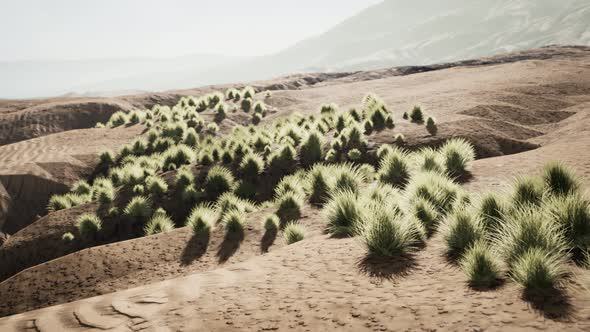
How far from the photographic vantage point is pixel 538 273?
3.43 m

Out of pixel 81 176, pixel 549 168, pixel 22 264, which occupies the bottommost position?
pixel 22 264

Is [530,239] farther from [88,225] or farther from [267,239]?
[88,225]

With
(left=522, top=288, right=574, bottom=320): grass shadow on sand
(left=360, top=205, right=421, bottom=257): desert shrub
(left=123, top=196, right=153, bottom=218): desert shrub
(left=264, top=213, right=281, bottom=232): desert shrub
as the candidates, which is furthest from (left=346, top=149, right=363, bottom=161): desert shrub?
(left=522, top=288, right=574, bottom=320): grass shadow on sand

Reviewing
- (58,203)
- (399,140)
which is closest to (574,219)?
(399,140)

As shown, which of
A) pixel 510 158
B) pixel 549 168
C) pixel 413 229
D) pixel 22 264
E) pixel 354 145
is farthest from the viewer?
pixel 354 145

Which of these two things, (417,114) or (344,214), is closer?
(344,214)

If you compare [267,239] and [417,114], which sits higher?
[417,114]

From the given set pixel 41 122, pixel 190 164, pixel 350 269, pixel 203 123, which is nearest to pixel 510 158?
pixel 350 269

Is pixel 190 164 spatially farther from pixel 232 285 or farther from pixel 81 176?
pixel 232 285

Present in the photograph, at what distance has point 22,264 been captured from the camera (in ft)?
34.9

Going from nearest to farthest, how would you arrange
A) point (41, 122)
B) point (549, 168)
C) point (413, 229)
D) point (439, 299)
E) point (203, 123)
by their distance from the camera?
point (439, 299), point (413, 229), point (549, 168), point (203, 123), point (41, 122)

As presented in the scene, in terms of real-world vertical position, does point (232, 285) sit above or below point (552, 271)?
below

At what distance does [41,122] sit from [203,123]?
12.6 m

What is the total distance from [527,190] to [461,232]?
1.78m
